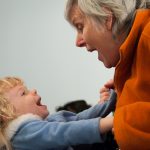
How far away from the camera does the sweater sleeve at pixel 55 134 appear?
36.6 inches

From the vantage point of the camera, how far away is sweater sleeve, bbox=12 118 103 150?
0.93 m

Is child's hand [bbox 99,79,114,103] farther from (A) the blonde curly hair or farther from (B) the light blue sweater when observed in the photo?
(A) the blonde curly hair

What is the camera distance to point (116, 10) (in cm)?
87

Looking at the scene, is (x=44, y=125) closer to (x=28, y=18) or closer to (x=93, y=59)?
(x=93, y=59)

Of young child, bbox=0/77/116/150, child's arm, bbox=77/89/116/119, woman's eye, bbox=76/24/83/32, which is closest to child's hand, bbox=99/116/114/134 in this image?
young child, bbox=0/77/116/150

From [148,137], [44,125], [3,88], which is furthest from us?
[3,88]

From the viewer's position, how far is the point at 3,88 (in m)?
1.19

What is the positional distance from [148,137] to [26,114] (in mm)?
458

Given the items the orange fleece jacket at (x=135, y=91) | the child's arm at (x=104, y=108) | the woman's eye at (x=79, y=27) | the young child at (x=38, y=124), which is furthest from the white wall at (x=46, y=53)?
the orange fleece jacket at (x=135, y=91)

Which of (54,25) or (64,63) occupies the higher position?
(54,25)

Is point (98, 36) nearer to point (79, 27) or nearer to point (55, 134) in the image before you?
point (79, 27)

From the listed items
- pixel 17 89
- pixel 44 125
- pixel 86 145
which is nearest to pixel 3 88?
pixel 17 89

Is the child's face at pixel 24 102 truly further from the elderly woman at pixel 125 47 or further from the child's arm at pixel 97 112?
the elderly woman at pixel 125 47

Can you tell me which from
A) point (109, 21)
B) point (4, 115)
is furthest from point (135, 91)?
point (4, 115)
